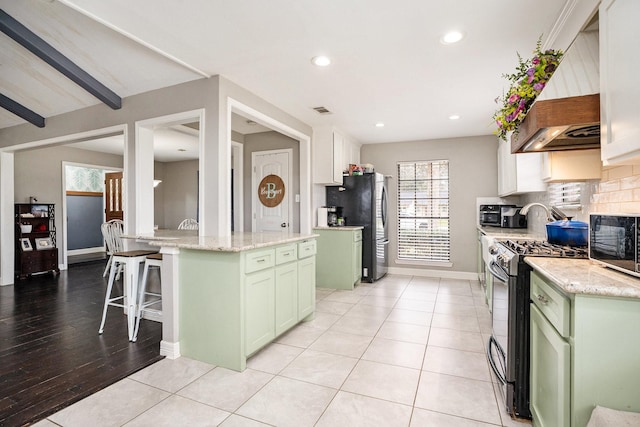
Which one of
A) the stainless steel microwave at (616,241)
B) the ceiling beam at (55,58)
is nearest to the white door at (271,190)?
the ceiling beam at (55,58)

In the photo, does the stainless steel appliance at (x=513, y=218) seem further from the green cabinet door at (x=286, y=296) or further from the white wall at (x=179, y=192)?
the white wall at (x=179, y=192)

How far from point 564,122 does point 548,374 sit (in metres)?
1.18

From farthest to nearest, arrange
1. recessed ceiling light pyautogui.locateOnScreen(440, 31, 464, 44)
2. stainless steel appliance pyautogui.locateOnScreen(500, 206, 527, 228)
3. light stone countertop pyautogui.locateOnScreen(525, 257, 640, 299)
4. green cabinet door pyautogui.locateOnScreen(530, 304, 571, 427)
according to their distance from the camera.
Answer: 1. stainless steel appliance pyautogui.locateOnScreen(500, 206, 527, 228)
2. recessed ceiling light pyautogui.locateOnScreen(440, 31, 464, 44)
3. green cabinet door pyautogui.locateOnScreen(530, 304, 571, 427)
4. light stone countertop pyautogui.locateOnScreen(525, 257, 640, 299)

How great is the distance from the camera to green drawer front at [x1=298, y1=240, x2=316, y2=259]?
310cm

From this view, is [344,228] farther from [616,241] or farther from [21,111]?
[21,111]

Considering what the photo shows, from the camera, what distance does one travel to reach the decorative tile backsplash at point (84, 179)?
7694 millimetres

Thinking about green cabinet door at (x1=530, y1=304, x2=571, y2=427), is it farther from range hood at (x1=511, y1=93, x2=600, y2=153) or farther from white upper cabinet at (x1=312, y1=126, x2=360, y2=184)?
Result: white upper cabinet at (x1=312, y1=126, x2=360, y2=184)

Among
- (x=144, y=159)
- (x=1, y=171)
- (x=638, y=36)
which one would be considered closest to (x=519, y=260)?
(x=638, y=36)

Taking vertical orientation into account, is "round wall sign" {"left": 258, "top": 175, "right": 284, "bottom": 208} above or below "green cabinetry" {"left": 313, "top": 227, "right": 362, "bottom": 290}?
above

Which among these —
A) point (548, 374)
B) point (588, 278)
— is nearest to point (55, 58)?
point (588, 278)

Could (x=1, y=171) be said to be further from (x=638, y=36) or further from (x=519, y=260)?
(x=638, y=36)

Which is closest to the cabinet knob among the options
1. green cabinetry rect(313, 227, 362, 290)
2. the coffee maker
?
green cabinetry rect(313, 227, 362, 290)

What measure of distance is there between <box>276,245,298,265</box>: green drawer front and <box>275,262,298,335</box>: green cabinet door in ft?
0.15

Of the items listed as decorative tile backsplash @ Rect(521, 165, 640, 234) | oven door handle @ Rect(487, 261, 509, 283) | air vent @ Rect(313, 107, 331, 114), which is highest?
air vent @ Rect(313, 107, 331, 114)
